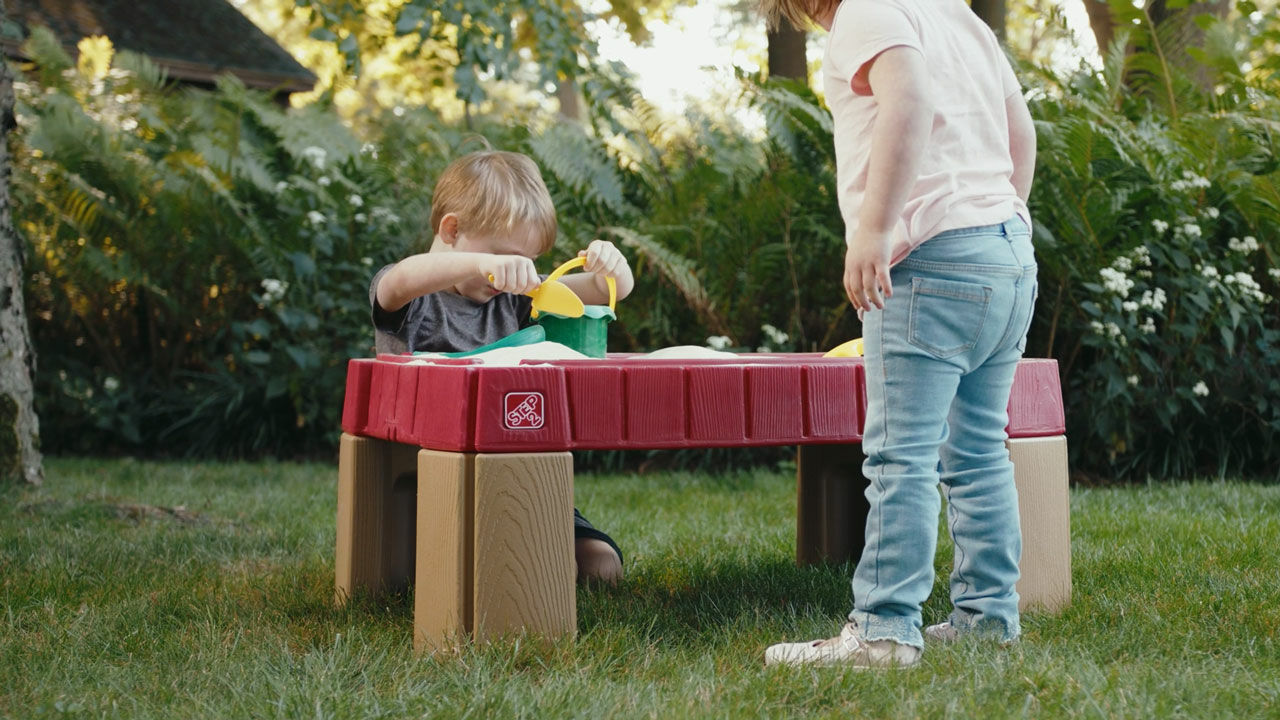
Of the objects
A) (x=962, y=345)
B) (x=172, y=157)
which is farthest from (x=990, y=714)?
(x=172, y=157)

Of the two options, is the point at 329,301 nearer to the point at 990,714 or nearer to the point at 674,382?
the point at 674,382

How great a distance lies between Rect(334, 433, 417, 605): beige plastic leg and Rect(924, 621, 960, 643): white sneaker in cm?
120

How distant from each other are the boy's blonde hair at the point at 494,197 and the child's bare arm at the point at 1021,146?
42.0 inches

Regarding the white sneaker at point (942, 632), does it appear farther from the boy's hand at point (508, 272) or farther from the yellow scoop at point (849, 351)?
the boy's hand at point (508, 272)

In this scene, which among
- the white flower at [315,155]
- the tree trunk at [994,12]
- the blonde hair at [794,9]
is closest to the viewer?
the blonde hair at [794,9]

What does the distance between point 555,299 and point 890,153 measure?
991mm

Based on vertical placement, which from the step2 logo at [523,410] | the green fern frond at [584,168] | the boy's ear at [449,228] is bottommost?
the step2 logo at [523,410]

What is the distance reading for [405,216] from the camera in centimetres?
637

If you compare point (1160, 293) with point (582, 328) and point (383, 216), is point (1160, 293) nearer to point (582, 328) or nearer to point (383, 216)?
point (582, 328)

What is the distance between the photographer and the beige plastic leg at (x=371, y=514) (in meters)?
2.77

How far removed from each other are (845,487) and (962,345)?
46.6 inches

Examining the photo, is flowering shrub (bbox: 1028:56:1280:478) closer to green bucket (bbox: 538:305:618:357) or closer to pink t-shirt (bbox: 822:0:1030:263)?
green bucket (bbox: 538:305:618:357)

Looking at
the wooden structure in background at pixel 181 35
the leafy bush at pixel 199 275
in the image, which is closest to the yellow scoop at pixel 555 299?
Result: the leafy bush at pixel 199 275

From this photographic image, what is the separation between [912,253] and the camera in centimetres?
218
